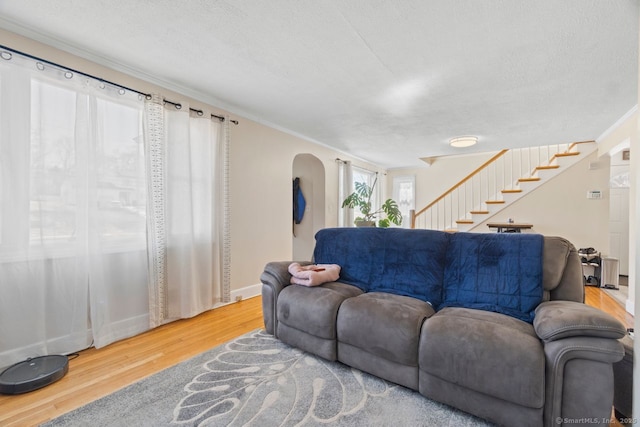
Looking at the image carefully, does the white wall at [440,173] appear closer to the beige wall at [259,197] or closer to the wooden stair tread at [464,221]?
the wooden stair tread at [464,221]

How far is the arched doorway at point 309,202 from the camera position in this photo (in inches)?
205

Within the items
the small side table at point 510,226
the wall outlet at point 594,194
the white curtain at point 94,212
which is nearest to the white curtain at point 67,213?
the white curtain at point 94,212

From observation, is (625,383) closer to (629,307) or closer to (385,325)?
(385,325)

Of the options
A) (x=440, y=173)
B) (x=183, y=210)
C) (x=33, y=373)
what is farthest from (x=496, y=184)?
(x=33, y=373)

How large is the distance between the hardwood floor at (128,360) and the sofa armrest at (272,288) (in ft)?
1.09

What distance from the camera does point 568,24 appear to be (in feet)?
5.98

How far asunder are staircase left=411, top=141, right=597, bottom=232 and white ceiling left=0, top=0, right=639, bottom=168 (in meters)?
2.00

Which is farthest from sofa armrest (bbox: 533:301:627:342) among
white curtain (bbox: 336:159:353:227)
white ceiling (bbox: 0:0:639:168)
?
white curtain (bbox: 336:159:353:227)

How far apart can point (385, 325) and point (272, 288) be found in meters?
1.06

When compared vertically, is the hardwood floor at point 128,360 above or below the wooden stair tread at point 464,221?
below

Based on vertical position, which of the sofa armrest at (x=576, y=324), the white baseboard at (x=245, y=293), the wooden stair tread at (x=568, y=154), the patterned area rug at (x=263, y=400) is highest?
the wooden stair tread at (x=568, y=154)

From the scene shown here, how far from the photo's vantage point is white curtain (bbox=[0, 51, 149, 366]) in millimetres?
1918

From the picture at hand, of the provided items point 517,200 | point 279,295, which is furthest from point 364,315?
point 517,200

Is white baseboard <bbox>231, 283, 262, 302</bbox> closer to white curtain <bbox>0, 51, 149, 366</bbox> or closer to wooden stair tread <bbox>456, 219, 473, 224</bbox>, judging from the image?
white curtain <bbox>0, 51, 149, 366</bbox>
